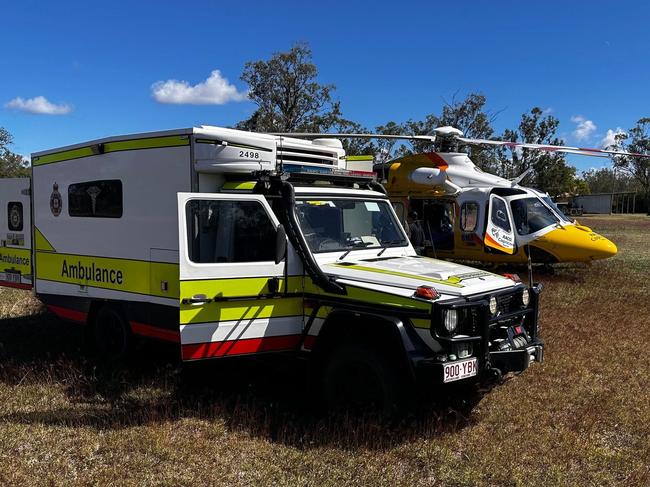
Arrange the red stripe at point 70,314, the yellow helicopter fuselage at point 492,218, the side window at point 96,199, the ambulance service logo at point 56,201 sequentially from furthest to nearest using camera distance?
the yellow helicopter fuselage at point 492,218
the ambulance service logo at point 56,201
the red stripe at point 70,314
the side window at point 96,199

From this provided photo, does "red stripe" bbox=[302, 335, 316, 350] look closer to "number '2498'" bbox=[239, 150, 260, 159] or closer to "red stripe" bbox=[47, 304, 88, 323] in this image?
"number '2498'" bbox=[239, 150, 260, 159]

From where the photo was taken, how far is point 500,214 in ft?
46.3

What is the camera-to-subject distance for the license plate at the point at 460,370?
4496mm

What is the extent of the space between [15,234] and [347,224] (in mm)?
5119

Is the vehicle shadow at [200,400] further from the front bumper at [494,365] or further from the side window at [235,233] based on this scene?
the side window at [235,233]

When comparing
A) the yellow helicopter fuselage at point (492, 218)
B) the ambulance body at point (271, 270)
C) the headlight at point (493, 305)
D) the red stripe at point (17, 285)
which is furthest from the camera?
the yellow helicopter fuselage at point (492, 218)

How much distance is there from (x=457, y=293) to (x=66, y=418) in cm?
346

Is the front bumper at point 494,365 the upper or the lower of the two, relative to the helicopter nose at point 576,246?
lower

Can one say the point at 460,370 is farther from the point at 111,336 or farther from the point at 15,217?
the point at 15,217

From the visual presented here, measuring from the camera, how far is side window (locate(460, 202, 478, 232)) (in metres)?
14.2

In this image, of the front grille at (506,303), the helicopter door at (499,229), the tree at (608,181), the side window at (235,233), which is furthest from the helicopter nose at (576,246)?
the tree at (608,181)

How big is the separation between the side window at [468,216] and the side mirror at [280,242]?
9.75m

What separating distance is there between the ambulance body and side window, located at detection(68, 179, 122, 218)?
0.02 metres

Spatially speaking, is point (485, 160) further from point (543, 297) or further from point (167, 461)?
point (167, 461)
